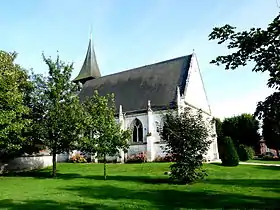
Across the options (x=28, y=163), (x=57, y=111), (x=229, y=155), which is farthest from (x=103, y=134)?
(x=229, y=155)

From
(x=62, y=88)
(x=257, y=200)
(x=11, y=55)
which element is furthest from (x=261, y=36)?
(x=11, y=55)

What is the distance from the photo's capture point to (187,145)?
651 inches

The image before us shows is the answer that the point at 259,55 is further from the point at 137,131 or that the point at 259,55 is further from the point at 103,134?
the point at 137,131

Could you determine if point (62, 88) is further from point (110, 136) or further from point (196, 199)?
point (196, 199)

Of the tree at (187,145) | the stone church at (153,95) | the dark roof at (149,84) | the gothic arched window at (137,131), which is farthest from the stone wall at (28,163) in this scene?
the tree at (187,145)

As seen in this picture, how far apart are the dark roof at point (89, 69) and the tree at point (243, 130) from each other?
26585 mm

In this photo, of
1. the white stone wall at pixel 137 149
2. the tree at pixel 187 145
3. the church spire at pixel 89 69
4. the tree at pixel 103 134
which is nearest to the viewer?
the tree at pixel 187 145

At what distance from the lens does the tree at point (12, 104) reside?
19.6 metres

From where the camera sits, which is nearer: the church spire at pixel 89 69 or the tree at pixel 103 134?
the tree at pixel 103 134

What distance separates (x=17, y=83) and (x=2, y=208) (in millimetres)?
14360

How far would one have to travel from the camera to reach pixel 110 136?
66.0ft

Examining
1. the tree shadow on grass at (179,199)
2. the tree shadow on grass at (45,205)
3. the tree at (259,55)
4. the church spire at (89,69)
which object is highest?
the church spire at (89,69)

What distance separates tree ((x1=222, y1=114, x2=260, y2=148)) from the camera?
176 ft

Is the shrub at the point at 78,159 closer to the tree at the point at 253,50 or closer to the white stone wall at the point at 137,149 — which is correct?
the white stone wall at the point at 137,149
